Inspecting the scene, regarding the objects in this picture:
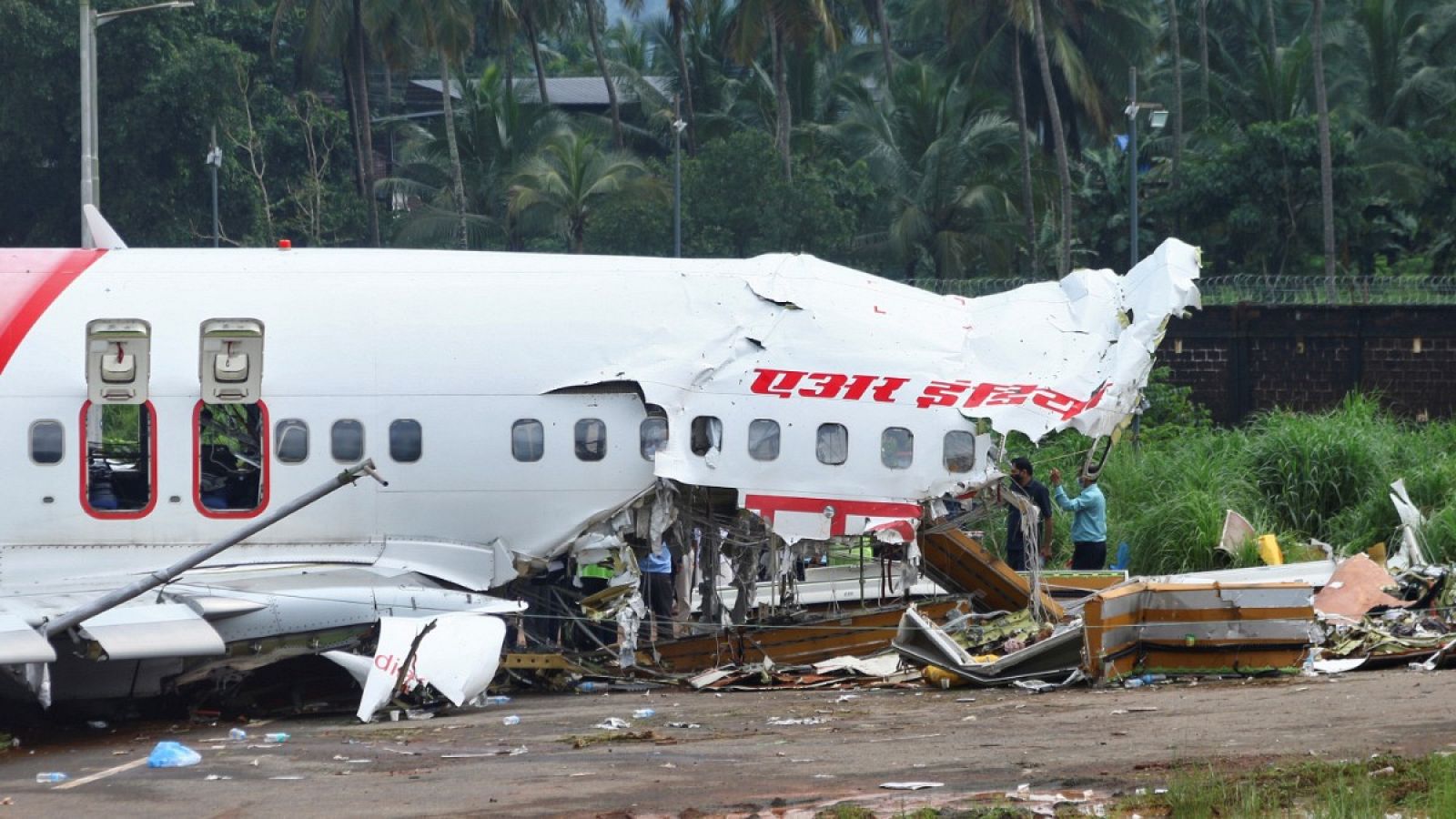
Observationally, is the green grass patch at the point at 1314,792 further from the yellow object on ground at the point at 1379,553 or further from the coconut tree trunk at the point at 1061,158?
the coconut tree trunk at the point at 1061,158

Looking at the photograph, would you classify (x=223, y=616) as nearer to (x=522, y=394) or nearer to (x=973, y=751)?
(x=522, y=394)

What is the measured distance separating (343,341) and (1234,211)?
133ft

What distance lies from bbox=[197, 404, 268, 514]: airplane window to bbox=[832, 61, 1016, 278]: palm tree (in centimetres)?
4373

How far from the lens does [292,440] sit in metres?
17.6

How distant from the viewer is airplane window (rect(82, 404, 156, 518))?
17453 mm

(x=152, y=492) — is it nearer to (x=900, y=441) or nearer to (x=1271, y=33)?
(x=900, y=441)

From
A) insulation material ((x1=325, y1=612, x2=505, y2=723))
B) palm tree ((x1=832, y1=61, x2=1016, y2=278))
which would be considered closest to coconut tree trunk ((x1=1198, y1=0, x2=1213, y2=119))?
palm tree ((x1=832, y1=61, x2=1016, y2=278))

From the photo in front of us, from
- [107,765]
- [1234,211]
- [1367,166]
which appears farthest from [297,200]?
[107,765]

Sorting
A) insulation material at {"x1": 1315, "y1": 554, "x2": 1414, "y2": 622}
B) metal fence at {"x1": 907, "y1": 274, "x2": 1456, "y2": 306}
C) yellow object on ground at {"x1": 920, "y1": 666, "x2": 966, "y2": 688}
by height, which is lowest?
yellow object on ground at {"x1": 920, "y1": 666, "x2": 966, "y2": 688}

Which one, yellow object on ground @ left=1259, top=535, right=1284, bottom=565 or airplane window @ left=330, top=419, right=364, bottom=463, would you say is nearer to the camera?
airplane window @ left=330, top=419, right=364, bottom=463

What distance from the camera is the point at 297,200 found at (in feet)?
210

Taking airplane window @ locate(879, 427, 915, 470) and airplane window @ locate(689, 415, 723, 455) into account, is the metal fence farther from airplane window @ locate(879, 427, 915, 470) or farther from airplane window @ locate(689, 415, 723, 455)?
airplane window @ locate(689, 415, 723, 455)

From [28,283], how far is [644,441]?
248 inches

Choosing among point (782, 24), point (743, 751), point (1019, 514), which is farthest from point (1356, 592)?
point (782, 24)
